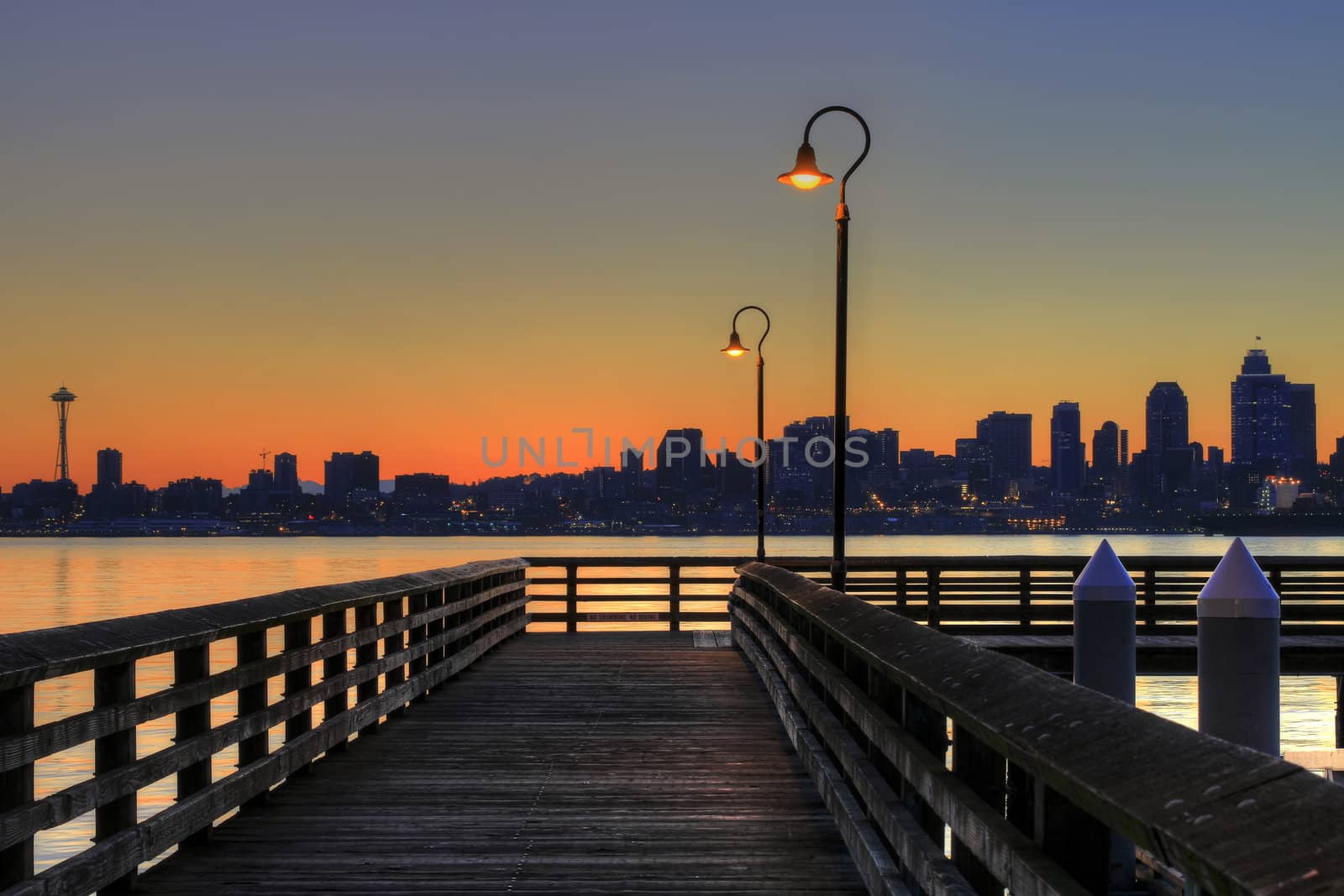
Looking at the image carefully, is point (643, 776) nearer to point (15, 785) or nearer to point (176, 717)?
point (176, 717)

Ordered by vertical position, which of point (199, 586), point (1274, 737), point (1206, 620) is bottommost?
point (199, 586)

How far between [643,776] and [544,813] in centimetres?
146

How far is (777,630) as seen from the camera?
505 inches

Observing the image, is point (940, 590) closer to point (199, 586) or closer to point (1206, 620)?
point (1206, 620)

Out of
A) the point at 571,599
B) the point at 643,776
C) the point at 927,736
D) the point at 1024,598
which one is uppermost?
the point at 927,736

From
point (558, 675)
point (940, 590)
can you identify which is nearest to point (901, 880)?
point (558, 675)

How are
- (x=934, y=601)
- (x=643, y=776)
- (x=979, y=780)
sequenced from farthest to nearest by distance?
(x=934, y=601) < (x=643, y=776) < (x=979, y=780)

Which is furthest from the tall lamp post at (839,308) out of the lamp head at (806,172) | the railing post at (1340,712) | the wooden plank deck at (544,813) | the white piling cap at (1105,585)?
the railing post at (1340,712)

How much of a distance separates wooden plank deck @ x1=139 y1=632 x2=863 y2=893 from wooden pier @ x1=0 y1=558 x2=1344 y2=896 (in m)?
0.03

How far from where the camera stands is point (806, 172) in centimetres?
1652

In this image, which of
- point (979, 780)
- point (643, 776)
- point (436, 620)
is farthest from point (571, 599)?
point (979, 780)

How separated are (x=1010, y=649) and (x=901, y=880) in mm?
8808

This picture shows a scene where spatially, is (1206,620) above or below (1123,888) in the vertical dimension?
above

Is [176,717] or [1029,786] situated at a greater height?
[1029,786]
